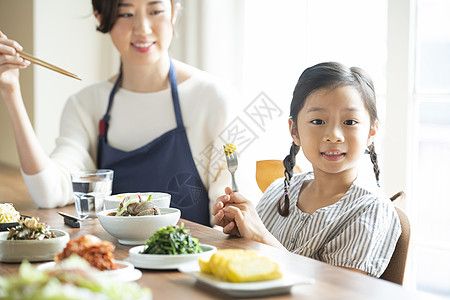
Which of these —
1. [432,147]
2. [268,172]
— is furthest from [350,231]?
[432,147]

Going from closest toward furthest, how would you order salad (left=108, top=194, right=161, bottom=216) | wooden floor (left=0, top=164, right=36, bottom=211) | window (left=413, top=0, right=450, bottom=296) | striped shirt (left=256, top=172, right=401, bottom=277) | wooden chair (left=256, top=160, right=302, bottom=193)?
salad (left=108, top=194, right=161, bottom=216), striped shirt (left=256, top=172, right=401, bottom=277), wooden chair (left=256, top=160, right=302, bottom=193), window (left=413, top=0, right=450, bottom=296), wooden floor (left=0, top=164, right=36, bottom=211)

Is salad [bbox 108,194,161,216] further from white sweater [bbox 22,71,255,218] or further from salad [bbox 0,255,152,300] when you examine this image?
white sweater [bbox 22,71,255,218]

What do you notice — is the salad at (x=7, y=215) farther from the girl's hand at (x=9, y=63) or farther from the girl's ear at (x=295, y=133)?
the girl's ear at (x=295, y=133)

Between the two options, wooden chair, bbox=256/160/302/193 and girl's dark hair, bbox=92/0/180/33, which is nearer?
wooden chair, bbox=256/160/302/193

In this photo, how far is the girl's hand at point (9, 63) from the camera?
1.72m

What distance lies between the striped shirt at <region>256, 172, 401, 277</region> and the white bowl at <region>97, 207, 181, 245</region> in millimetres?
398

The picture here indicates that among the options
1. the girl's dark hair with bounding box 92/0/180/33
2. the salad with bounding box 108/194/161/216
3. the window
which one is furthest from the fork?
the window

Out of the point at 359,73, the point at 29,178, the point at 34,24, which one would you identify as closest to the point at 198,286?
the point at 359,73

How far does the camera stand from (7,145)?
192 inches

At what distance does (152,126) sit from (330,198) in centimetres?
77

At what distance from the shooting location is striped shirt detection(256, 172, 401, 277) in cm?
133

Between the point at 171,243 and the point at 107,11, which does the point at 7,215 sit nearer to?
the point at 171,243

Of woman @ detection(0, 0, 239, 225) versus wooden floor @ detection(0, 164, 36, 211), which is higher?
woman @ detection(0, 0, 239, 225)

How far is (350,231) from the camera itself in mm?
1373
